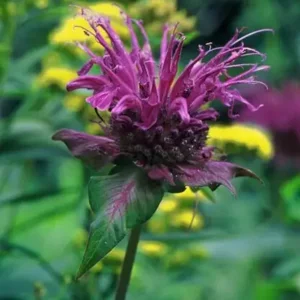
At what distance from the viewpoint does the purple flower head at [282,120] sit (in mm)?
1659

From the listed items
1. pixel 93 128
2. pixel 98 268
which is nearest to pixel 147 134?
pixel 98 268

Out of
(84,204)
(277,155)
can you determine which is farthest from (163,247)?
(277,155)

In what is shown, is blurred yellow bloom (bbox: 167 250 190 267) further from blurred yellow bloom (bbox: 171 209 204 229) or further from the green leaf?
the green leaf

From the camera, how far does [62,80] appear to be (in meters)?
1.05

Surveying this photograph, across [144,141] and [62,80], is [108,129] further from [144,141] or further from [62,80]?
[62,80]

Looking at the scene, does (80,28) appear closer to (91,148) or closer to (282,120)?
(91,148)

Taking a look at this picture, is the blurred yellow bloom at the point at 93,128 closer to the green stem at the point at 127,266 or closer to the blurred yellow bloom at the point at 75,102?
the blurred yellow bloom at the point at 75,102

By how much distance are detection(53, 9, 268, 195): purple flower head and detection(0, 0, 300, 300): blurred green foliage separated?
13 cm

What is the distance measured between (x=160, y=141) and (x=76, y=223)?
0.57 metres

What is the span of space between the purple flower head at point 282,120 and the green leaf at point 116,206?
1049 millimetres

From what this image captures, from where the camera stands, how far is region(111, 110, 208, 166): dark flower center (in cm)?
64

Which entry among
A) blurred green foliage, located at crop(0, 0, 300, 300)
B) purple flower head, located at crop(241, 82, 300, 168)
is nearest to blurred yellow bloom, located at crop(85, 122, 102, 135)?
blurred green foliage, located at crop(0, 0, 300, 300)

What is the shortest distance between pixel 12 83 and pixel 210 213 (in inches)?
24.4

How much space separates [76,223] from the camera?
1.19 meters
